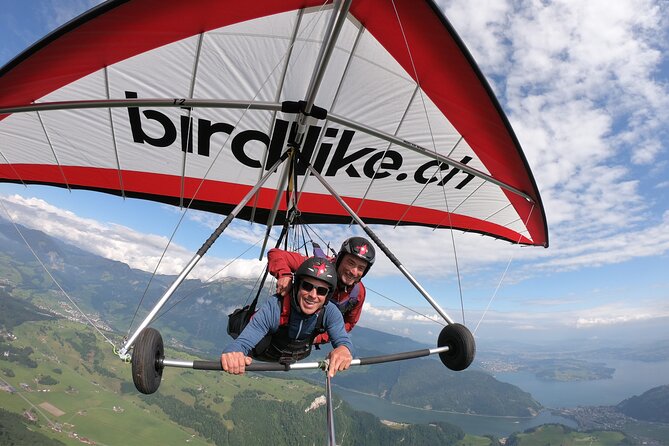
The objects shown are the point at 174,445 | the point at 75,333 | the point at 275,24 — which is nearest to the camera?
the point at 275,24

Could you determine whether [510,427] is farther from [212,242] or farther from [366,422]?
[212,242]

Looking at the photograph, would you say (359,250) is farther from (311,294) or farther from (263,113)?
(263,113)

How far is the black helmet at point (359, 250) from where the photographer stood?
12.1 feet

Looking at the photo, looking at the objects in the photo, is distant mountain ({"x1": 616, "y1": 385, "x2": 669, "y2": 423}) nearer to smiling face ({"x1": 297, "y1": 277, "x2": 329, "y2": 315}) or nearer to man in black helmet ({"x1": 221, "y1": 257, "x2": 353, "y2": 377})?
man in black helmet ({"x1": 221, "y1": 257, "x2": 353, "y2": 377})

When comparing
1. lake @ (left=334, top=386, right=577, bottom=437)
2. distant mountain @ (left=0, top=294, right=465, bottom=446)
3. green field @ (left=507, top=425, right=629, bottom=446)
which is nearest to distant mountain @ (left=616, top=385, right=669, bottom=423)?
lake @ (left=334, top=386, right=577, bottom=437)

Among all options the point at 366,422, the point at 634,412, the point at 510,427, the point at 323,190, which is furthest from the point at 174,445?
the point at 634,412

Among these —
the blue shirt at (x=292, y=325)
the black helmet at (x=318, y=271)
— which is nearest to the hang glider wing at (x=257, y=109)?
the black helmet at (x=318, y=271)

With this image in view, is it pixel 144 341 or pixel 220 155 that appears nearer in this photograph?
pixel 144 341

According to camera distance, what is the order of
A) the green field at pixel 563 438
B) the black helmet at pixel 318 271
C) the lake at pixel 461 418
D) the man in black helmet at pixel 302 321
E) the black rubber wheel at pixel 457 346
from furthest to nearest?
the lake at pixel 461 418, the green field at pixel 563 438, the black rubber wheel at pixel 457 346, the black helmet at pixel 318 271, the man in black helmet at pixel 302 321

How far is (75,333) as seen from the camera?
136500 millimetres

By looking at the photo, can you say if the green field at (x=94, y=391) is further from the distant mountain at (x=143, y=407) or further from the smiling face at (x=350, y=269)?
the smiling face at (x=350, y=269)

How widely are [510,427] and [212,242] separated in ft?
555

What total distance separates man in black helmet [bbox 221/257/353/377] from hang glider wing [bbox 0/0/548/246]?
2.04 m

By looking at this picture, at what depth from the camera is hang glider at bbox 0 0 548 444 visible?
347cm
